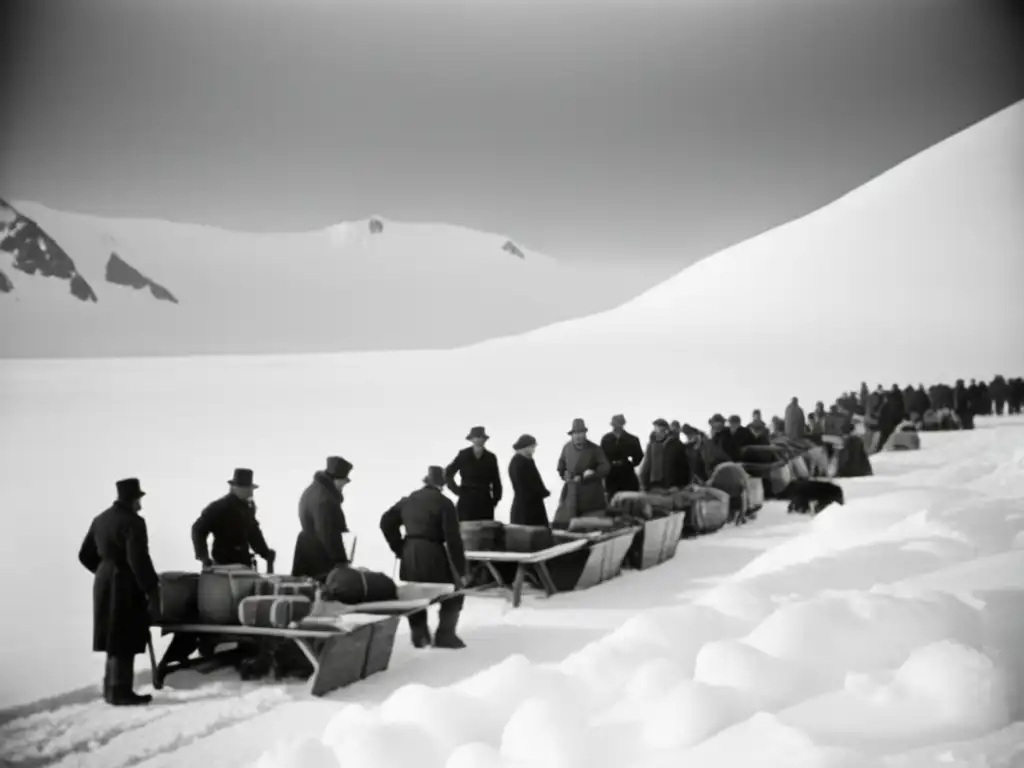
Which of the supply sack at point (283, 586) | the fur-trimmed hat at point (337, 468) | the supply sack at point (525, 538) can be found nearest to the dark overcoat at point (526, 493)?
the supply sack at point (525, 538)

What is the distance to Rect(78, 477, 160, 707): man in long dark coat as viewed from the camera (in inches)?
217

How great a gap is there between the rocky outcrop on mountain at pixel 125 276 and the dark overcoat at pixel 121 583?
1565cm

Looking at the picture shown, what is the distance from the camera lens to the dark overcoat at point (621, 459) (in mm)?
10891

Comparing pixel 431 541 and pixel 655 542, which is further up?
pixel 431 541

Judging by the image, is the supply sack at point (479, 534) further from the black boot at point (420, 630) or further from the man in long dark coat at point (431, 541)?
the black boot at point (420, 630)

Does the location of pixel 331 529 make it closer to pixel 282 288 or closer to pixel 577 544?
pixel 577 544

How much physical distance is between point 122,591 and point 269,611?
77cm

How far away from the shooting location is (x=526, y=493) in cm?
892

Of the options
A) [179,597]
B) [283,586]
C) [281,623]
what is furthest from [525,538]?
[179,597]

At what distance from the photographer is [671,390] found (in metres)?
37.6

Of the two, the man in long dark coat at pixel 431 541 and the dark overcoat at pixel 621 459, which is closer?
the man in long dark coat at pixel 431 541

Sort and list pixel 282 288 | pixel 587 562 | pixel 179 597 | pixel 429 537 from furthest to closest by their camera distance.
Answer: pixel 282 288, pixel 587 562, pixel 429 537, pixel 179 597

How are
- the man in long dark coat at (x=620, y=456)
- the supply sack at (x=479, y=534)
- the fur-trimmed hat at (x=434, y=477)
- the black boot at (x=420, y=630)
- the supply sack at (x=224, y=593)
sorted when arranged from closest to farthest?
1. the supply sack at (x=224, y=593)
2. the black boot at (x=420, y=630)
3. the fur-trimmed hat at (x=434, y=477)
4. the supply sack at (x=479, y=534)
5. the man in long dark coat at (x=620, y=456)

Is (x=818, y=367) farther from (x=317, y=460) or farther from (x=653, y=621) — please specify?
(x=653, y=621)
